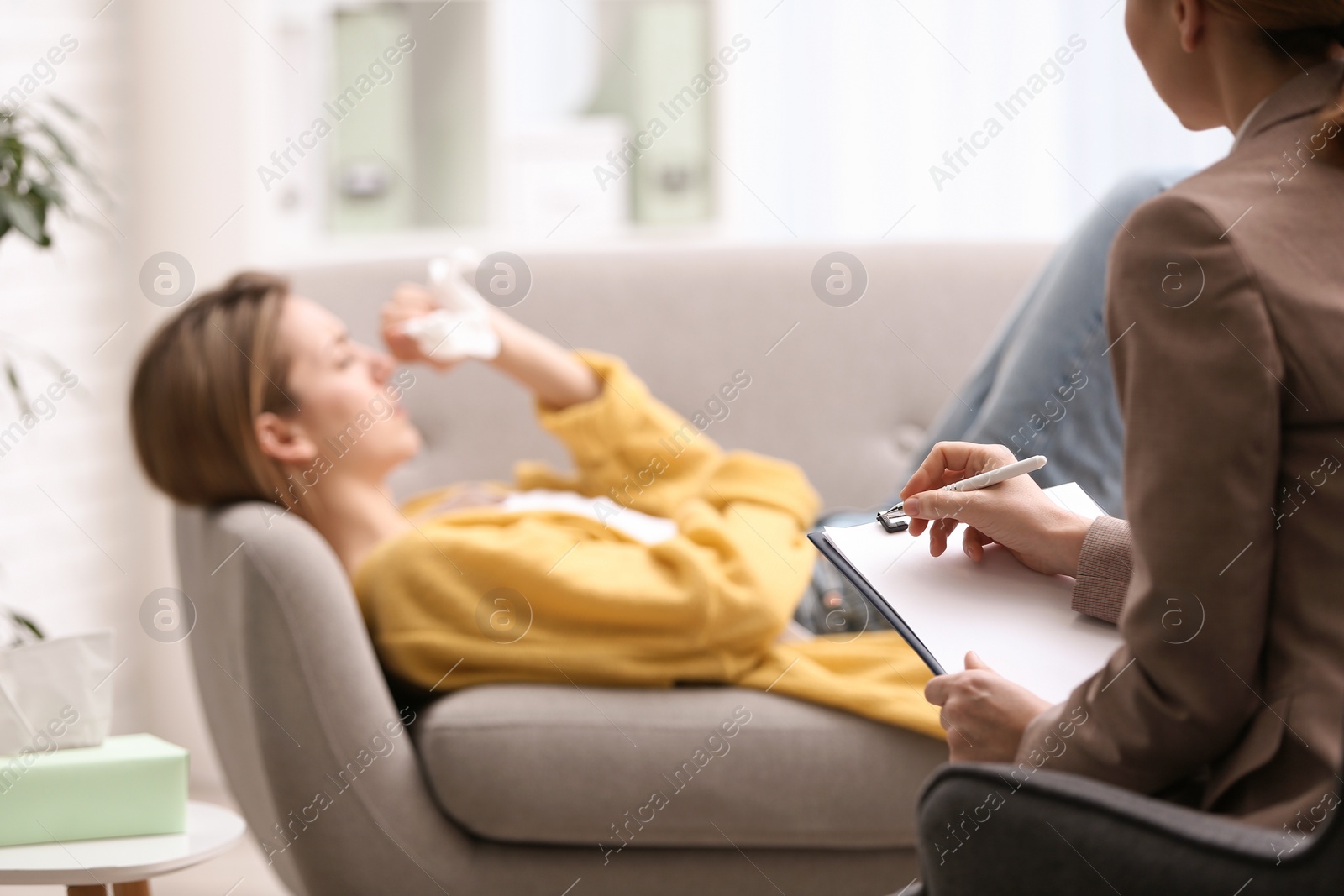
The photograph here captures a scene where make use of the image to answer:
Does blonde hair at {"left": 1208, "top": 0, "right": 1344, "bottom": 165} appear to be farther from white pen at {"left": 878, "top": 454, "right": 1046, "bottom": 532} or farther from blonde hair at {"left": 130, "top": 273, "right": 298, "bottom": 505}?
blonde hair at {"left": 130, "top": 273, "right": 298, "bottom": 505}

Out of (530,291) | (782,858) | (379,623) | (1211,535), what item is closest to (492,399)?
(530,291)

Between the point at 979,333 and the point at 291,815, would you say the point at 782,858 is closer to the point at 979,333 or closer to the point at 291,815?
the point at 291,815

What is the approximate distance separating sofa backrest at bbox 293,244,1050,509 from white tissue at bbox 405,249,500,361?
21 centimetres

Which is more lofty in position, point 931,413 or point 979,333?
point 979,333

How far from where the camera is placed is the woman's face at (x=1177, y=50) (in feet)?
2.35

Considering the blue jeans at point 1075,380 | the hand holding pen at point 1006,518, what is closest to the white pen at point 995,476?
the hand holding pen at point 1006,518

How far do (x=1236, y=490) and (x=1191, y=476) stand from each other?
2 centimetres

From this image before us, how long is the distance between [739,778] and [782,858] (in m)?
0.12

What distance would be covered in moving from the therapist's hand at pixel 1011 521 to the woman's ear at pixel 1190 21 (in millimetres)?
300

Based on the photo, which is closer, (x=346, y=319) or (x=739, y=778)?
(x=739, y=778)

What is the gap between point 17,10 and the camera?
2180mm

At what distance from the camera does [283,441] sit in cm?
157

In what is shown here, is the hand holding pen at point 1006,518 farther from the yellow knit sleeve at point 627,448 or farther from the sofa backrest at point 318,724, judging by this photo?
the yellow knit sleeve at point 627,448

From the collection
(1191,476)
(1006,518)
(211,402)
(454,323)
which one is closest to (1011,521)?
(1006,518)
